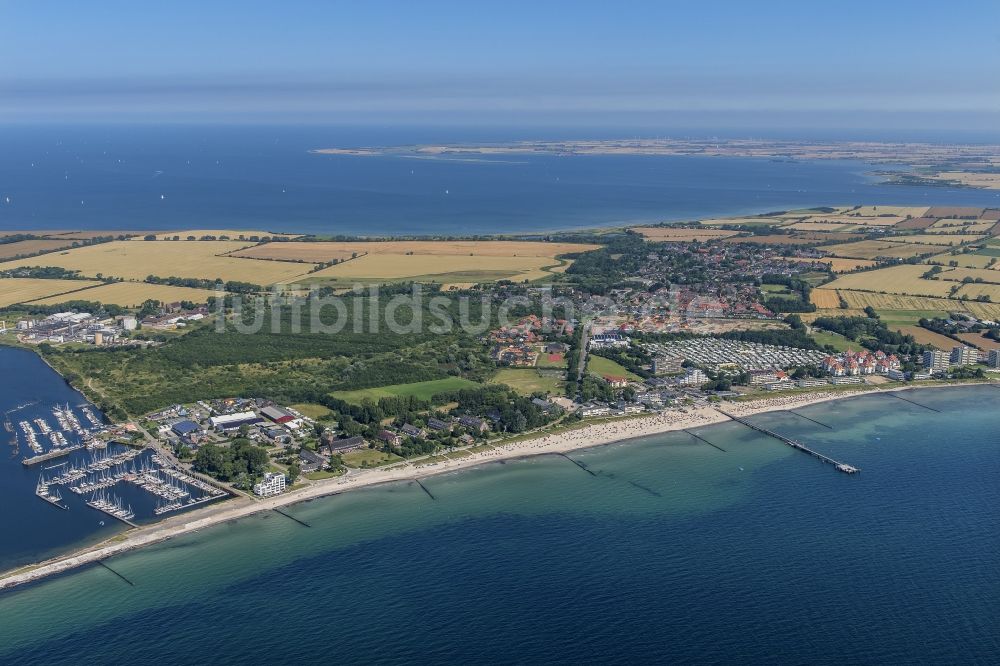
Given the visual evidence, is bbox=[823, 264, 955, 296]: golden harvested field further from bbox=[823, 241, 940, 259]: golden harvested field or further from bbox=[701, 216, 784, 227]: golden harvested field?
bbox=[701, 216, 784, 227]: golden harvested field

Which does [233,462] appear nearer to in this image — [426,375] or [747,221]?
[426,375]

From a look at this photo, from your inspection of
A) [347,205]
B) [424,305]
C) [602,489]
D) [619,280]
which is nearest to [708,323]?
[619,280]

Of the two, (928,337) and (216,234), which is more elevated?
(216,234)

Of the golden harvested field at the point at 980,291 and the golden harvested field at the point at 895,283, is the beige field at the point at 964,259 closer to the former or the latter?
the golden harvested field at the point at 895,283

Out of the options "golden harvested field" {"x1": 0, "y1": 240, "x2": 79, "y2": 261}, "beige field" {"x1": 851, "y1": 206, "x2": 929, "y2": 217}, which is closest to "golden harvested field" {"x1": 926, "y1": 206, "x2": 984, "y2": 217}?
"beige field" {"x1": 851, "y1": 206, "x2": 929, "y2": 217}

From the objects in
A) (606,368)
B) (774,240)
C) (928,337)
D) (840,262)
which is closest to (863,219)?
(774,240)

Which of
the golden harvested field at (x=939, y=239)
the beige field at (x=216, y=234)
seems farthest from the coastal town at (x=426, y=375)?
the golden harvested field at (x=939, y=239)
